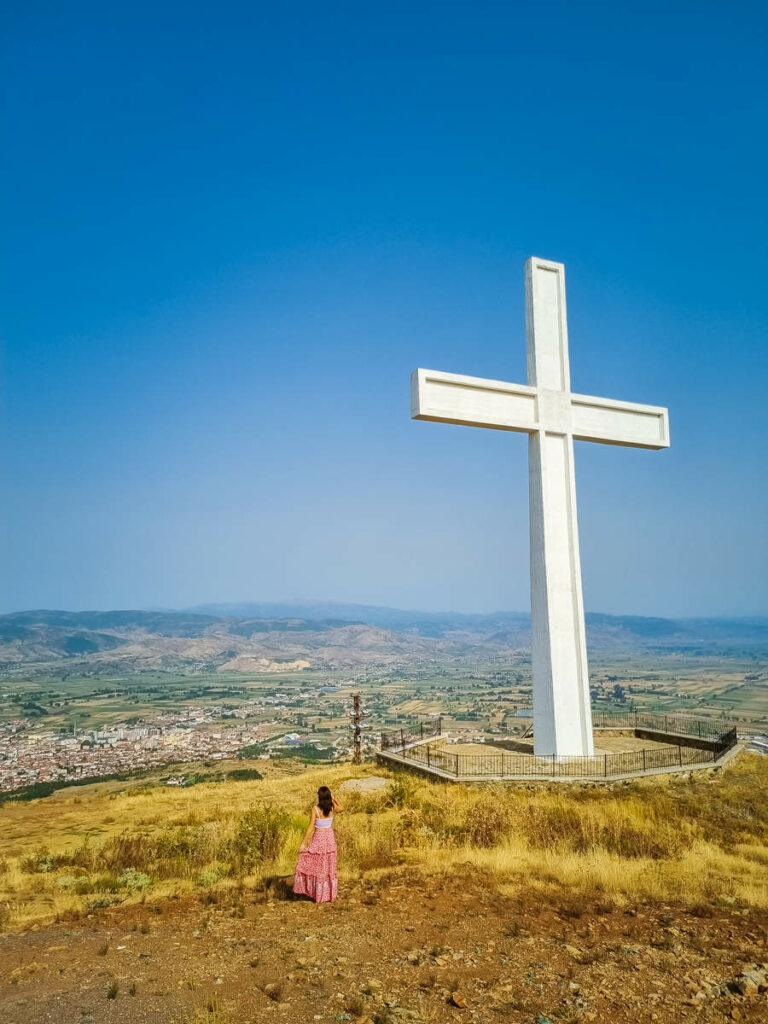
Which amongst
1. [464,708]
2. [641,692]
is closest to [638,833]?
[464,708]

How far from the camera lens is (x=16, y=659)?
508ft

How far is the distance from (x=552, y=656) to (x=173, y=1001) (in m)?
10.8

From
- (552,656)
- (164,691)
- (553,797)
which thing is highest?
(552,656)

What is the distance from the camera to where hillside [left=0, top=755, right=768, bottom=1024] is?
500 cm

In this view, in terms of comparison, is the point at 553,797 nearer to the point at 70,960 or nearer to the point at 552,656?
the point at 552,656

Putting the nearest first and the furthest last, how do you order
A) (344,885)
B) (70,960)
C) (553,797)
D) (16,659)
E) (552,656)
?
(70,960) → (344,885) → (553,797) → (552,656) → (16,659)

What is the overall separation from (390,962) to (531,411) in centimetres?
1177

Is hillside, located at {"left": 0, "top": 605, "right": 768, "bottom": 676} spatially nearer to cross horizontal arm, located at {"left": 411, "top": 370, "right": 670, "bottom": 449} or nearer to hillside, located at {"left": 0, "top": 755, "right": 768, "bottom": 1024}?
cross horizontal arm, located at {"left": 411, "top": 370, "right": 670, "bottom": 449}

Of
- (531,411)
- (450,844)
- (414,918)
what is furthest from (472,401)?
(414,918)

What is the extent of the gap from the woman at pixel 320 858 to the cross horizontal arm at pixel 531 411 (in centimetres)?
805

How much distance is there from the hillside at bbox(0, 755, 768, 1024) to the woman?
0.84 ft

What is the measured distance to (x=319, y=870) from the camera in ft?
24.3

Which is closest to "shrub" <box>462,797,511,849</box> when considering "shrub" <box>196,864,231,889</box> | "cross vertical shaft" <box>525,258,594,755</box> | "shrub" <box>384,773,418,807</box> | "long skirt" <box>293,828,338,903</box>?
"shrub" <box>384,773,418,807</box>

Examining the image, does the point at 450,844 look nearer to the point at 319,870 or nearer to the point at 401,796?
the point at 319,870
